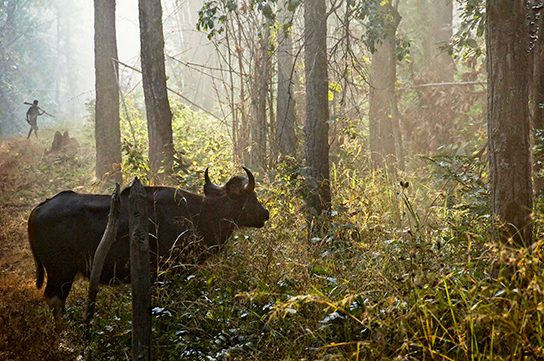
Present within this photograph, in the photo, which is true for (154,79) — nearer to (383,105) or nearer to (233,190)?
(233,190)

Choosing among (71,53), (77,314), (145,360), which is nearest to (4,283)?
(77,314)

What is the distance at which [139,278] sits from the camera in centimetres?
410

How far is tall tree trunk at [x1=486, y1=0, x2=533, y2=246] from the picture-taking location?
4.12 meters

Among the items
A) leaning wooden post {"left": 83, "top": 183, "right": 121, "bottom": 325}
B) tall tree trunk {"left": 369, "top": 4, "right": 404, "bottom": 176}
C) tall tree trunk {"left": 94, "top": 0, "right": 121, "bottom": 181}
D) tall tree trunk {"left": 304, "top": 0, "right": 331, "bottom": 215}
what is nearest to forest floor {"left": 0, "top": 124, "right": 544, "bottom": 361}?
leaning wooden post {"left": 83, "top": 183, "right": 121, "bottom": 325}

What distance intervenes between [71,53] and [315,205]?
67680mm

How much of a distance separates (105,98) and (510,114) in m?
12.0

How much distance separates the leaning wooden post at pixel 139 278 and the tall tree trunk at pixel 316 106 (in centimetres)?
324

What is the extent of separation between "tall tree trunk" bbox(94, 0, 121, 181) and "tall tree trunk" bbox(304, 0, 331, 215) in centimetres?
827

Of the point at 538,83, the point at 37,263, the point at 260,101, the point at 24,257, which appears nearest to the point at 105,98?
the point at 260,101

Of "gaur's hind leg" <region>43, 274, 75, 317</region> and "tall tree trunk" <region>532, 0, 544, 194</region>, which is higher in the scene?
"tall tree trunk" <region>532, 0, 544, 194</region>

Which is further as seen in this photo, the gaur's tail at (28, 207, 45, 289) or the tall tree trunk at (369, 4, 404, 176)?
the tall tree trunk at (369, 4, 404, 176)

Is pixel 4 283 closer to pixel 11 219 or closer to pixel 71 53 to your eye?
pixel 11 219

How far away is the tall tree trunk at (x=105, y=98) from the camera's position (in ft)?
46.9

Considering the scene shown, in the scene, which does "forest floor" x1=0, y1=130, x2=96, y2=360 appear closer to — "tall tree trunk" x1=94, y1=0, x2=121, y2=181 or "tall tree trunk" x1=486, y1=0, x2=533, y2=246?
"tall tree trunk" x1=94, y1=0, x2=121, y2=181
